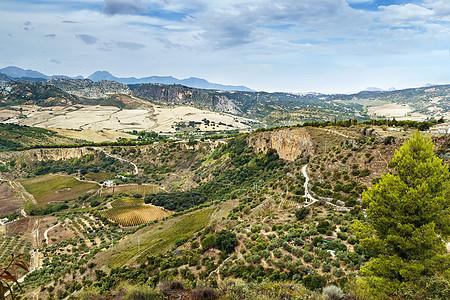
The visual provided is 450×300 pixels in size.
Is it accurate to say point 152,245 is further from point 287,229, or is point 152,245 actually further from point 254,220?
point 287,229

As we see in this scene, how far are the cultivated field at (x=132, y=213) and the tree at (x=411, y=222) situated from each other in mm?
54296

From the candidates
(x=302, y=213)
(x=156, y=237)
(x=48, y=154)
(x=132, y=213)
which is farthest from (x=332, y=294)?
(x=48, y=154)

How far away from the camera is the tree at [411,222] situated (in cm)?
1241

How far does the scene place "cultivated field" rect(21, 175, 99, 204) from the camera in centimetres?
7999

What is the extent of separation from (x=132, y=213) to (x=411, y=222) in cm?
6091

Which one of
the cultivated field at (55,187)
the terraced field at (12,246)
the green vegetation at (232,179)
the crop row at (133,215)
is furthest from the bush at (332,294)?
the cultivated field at (55,187)

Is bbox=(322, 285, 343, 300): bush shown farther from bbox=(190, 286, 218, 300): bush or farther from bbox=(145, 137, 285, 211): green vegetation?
bbox=(145, 137, 285, 211): green vegetation

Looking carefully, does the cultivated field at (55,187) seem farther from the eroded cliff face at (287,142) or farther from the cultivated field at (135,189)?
the eroded cliff face at (287,142)

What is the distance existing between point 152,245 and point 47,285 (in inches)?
570

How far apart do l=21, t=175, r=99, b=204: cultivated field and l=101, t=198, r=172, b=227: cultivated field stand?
21.1 metres

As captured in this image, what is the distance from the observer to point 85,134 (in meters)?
160

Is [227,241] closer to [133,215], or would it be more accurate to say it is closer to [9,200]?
[133,215]

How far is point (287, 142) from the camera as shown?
214 ft

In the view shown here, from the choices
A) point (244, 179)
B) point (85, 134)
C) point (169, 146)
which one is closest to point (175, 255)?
point (244, 179)
